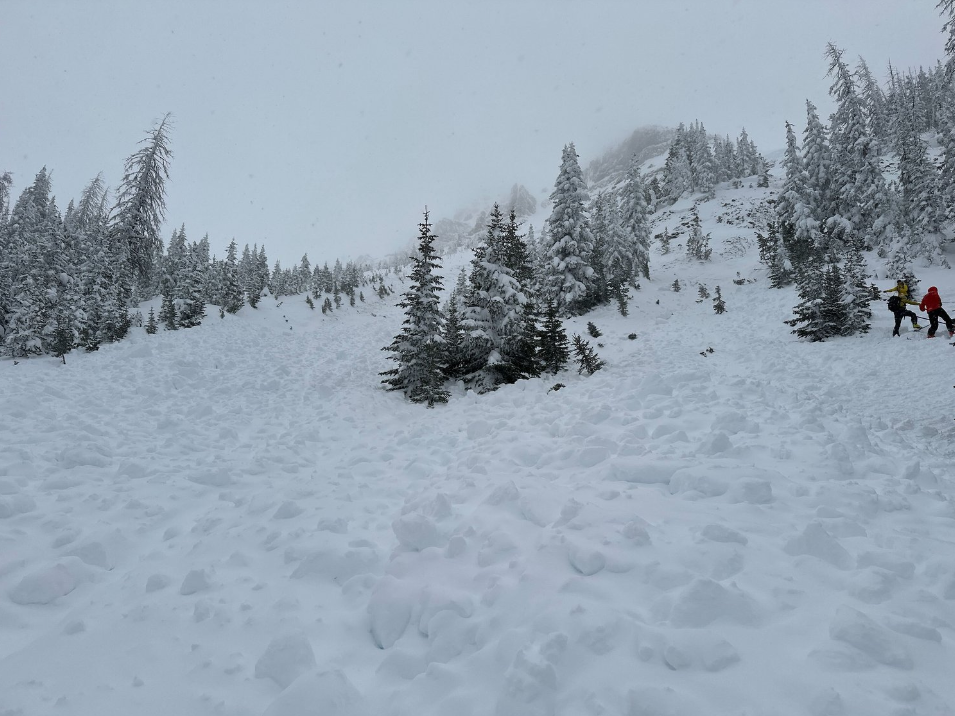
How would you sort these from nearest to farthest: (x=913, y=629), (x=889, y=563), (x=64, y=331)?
(x=913, y=629) → (x=889, y=563) → (x=64, y=331)

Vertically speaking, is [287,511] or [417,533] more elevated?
[287,511]

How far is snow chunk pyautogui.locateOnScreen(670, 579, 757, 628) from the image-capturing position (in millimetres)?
2635

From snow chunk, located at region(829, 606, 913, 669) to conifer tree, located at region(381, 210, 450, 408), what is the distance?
967 centimetres

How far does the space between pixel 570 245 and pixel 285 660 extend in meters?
25.8

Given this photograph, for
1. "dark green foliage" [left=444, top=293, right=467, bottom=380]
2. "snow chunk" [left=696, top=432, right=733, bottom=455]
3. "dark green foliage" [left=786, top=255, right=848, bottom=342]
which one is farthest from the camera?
"dark green foliage" [left=444, top=293, right=467, bottom=380]

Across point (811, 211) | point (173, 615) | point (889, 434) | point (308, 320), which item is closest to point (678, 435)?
point (889, 434)

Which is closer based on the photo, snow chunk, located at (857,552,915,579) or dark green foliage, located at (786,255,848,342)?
snow chunk, located at (857,552,915,579)

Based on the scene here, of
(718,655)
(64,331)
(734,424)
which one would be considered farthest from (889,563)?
(64,331)

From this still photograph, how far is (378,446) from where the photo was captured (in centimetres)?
809

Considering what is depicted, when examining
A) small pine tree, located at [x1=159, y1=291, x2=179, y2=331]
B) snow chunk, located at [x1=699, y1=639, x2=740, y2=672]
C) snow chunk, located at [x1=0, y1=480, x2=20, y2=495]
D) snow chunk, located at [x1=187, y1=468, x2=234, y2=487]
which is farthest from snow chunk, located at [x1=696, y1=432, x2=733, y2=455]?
small pine tree, located at [x1=159, y1=291, x2=179, y2=331]

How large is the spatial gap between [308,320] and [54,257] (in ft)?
44.6

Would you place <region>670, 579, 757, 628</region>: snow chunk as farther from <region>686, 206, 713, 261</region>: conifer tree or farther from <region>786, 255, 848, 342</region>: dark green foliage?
<region>686, 206, 713, 261</region>: conifer tree

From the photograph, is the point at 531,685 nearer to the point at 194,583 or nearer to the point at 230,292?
the point at 194,583

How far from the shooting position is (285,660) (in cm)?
266
